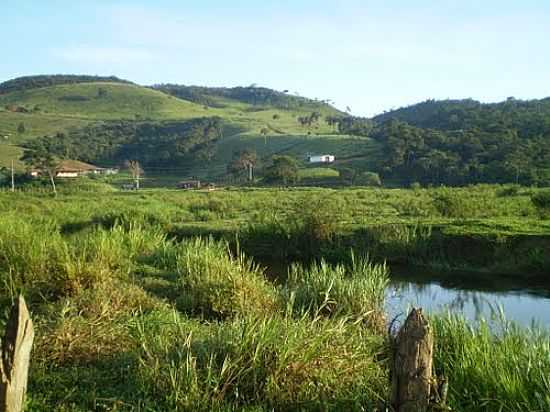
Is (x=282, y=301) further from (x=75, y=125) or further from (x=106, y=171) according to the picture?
(x=75, y=125)

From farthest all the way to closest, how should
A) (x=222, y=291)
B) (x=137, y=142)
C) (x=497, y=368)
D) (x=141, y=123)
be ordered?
(x=141, y=123)
(x=137, y=142)
(x=222, y=291)
(x=497, y=368)

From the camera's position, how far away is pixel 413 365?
15.1 ft

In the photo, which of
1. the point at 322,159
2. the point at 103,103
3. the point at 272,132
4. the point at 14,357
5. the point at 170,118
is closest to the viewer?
the point at 14,357

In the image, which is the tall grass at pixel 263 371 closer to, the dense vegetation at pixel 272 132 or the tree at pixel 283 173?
the dense vegetation at pixel 272 132

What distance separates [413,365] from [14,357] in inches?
118

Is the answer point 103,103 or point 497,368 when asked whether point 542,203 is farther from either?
point 103,103

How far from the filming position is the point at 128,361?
21.9 feet

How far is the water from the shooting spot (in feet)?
45.0

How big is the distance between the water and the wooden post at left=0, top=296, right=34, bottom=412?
9111 mm

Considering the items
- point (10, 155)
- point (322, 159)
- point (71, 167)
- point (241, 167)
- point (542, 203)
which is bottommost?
point (71, 167)

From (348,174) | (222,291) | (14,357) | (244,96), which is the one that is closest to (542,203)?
(222,291)

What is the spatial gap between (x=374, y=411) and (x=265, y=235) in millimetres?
16743

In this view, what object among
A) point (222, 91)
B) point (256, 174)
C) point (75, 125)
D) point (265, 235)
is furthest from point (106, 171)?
point (222, 91)

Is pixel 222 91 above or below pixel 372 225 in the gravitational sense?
above
